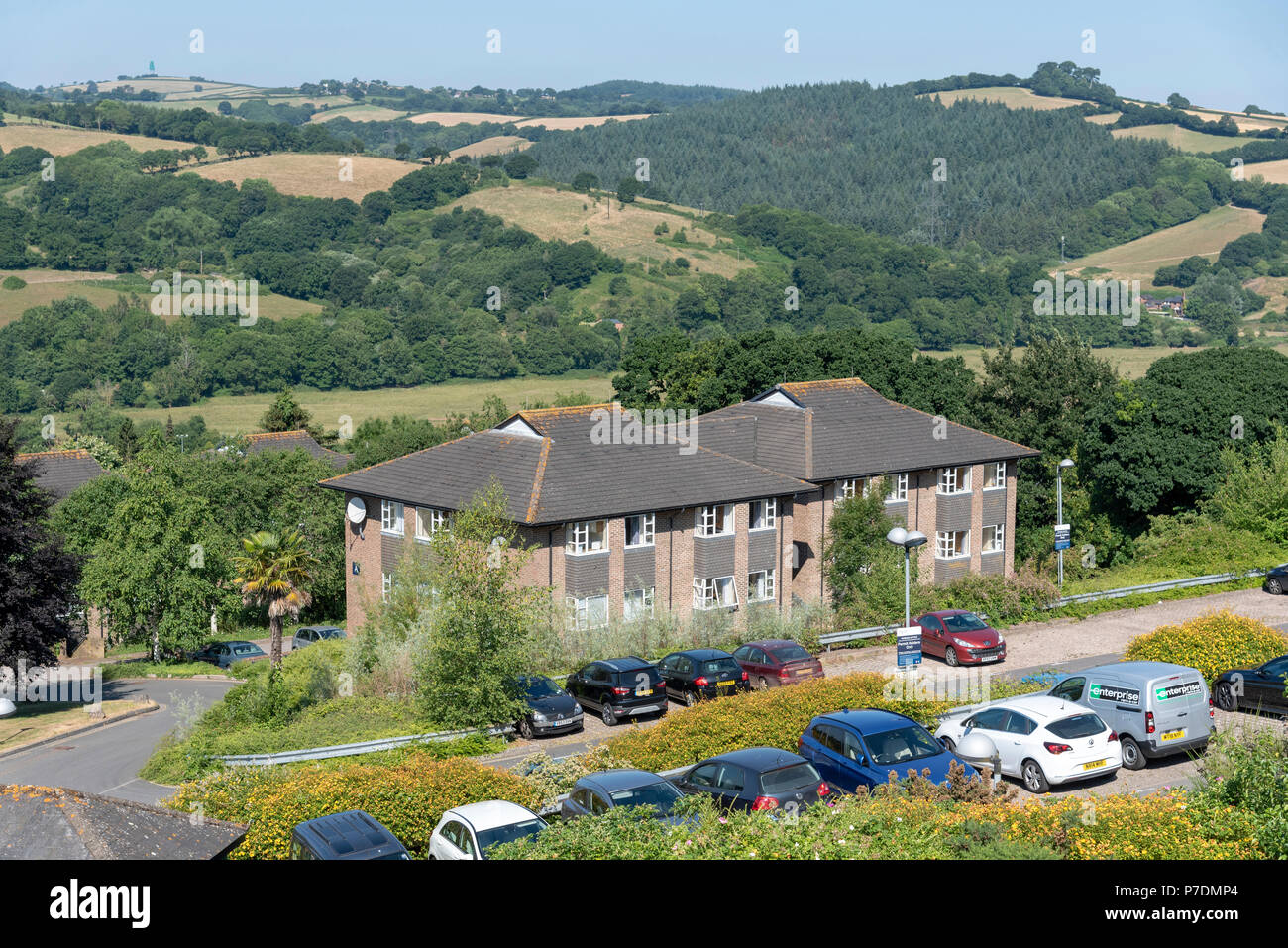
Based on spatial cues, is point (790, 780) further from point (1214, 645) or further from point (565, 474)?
point (565, 474)

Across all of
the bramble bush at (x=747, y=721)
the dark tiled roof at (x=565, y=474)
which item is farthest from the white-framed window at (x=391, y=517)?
the bramble bush at (x=747, y=721)

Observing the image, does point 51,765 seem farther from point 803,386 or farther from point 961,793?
point 803,386

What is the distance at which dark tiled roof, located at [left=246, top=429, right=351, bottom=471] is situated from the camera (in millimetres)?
82125

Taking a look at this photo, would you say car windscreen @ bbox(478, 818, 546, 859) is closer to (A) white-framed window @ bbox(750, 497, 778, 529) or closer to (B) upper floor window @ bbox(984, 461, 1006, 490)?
(A) white-framed window @ bbox(750, 497, 778, 529)

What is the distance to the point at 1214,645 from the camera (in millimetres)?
27234

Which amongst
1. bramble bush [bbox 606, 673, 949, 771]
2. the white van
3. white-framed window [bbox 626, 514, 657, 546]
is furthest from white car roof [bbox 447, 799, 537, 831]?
white-framed window [bbox 626, 514, 657, 546]

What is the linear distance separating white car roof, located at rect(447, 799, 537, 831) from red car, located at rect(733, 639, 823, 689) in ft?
43.3

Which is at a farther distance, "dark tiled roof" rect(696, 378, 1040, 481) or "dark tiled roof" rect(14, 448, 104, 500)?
"dark tiled roof" rect(14, 448, 104, 500)

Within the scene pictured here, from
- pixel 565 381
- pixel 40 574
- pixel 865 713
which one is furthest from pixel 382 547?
pixel 565 381

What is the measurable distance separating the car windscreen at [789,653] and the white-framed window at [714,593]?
1178 centimetres

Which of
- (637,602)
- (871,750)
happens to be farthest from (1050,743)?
(637,602)

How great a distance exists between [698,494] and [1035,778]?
22.5 metres

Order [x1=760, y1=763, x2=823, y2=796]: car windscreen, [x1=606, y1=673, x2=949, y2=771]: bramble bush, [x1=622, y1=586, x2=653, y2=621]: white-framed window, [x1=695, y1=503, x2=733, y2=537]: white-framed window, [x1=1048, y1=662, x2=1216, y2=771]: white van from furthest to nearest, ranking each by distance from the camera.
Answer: [x1=695, y1=503, x2=733, y2=537]: white-framed window, [x1=622, y1=586, x2=653, y2=621]: white-framed window, [x1=606, y1=673, x2=949, y2=771]: bramble bush, [x1=1048, y1=662, x2=1216, y2=771]: white van, [x1=760, y1=763, x2=823, y2=796]: car windscreen

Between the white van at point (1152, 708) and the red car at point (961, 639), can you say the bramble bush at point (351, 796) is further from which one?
the red car at point (961, 639)
